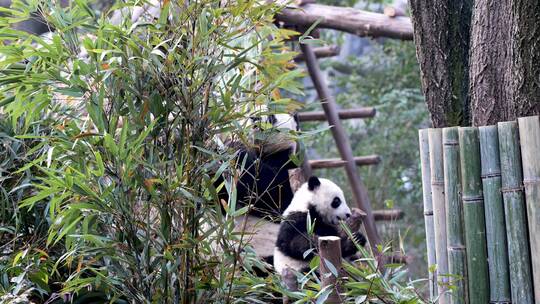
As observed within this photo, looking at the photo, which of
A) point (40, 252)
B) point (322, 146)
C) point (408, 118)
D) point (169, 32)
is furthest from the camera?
point (322, 146)

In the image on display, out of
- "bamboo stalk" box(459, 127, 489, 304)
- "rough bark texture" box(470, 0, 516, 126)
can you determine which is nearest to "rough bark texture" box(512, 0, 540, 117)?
"rough bark texture" box(470, 0, 516, 126)

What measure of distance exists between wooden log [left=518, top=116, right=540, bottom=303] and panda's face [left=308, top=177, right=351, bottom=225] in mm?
1891

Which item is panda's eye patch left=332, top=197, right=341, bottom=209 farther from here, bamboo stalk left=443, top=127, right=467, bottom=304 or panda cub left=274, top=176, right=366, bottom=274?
bamboo stalk left=443, top=127, right=467, bottom=304

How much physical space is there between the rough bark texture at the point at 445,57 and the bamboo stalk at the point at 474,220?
46 cm

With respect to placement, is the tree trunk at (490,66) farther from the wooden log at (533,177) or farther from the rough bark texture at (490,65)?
the wooden log at (533,177)

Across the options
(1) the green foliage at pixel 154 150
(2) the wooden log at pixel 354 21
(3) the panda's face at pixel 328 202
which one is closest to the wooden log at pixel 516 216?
(1) the green foliage at pixel 154 150

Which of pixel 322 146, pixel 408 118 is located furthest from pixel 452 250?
pixel 322 146

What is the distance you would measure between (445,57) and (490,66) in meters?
0.34

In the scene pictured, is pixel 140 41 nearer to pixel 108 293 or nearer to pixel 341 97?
pixel 108 293

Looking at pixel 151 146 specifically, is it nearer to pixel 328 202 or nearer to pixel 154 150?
pixel 154 150

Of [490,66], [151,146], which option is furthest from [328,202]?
[151,146]

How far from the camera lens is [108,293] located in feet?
9.51

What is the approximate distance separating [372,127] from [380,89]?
0.62m

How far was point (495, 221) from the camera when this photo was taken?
9.06 ft
